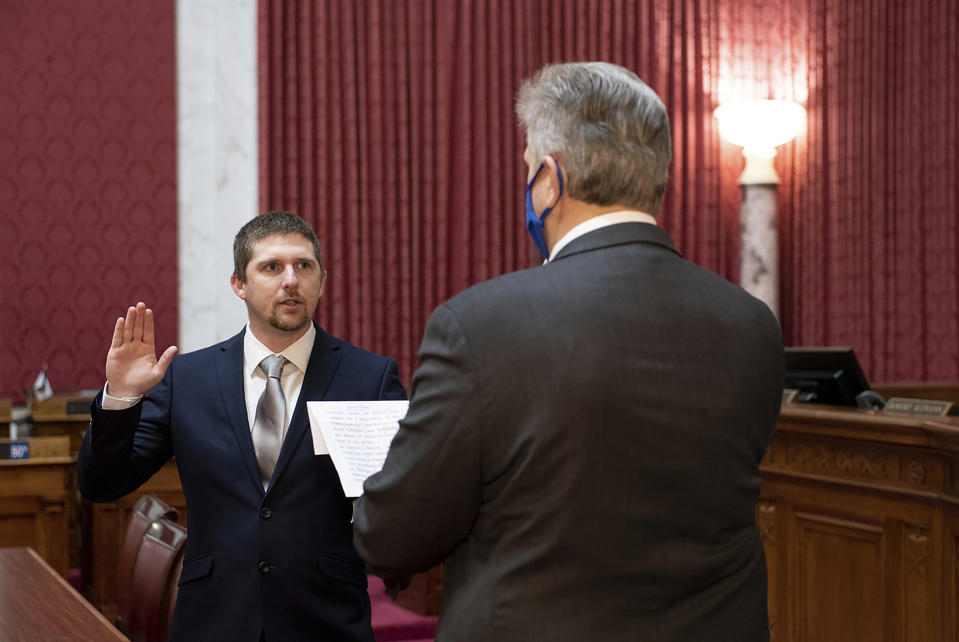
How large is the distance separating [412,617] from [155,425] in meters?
1.84

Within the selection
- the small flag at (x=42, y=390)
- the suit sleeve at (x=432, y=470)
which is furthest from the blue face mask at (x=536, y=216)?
the small flag at (x=42, y=390)

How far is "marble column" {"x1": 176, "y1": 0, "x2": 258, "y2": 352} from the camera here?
5.95 metres

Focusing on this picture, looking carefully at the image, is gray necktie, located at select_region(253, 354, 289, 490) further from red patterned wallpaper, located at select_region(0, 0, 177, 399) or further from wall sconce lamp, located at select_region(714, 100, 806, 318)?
wall sconce lamp, located at select_region(714, 100, 806, 318)

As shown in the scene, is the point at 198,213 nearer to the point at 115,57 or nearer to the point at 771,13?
the point at 115,57

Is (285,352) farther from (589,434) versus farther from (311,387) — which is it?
(589,434)

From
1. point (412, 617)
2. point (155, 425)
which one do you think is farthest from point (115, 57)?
point (155, 425)

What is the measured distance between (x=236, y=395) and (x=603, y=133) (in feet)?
3.78

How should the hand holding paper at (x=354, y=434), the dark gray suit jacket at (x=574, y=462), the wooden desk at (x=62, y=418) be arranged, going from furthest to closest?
the wooden desk at (x=62, y=418)
the hand holding paper at (x=354, y=434)
the dark gray suit jacket at (x=574, y=462)

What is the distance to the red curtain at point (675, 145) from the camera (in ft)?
20.4

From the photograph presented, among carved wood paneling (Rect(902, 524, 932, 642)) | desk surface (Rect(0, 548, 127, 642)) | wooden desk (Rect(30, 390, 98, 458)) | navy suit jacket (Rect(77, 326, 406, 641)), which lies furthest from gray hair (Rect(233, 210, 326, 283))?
wooden desk (Rect(30, 390, 98, 458))

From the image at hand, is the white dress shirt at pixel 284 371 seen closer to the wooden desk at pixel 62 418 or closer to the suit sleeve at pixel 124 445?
the suit sleeve at pixel 124 445

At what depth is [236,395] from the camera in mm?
2229

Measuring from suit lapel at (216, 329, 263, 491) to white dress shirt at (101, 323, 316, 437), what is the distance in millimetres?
19

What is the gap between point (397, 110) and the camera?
20.9 feet
